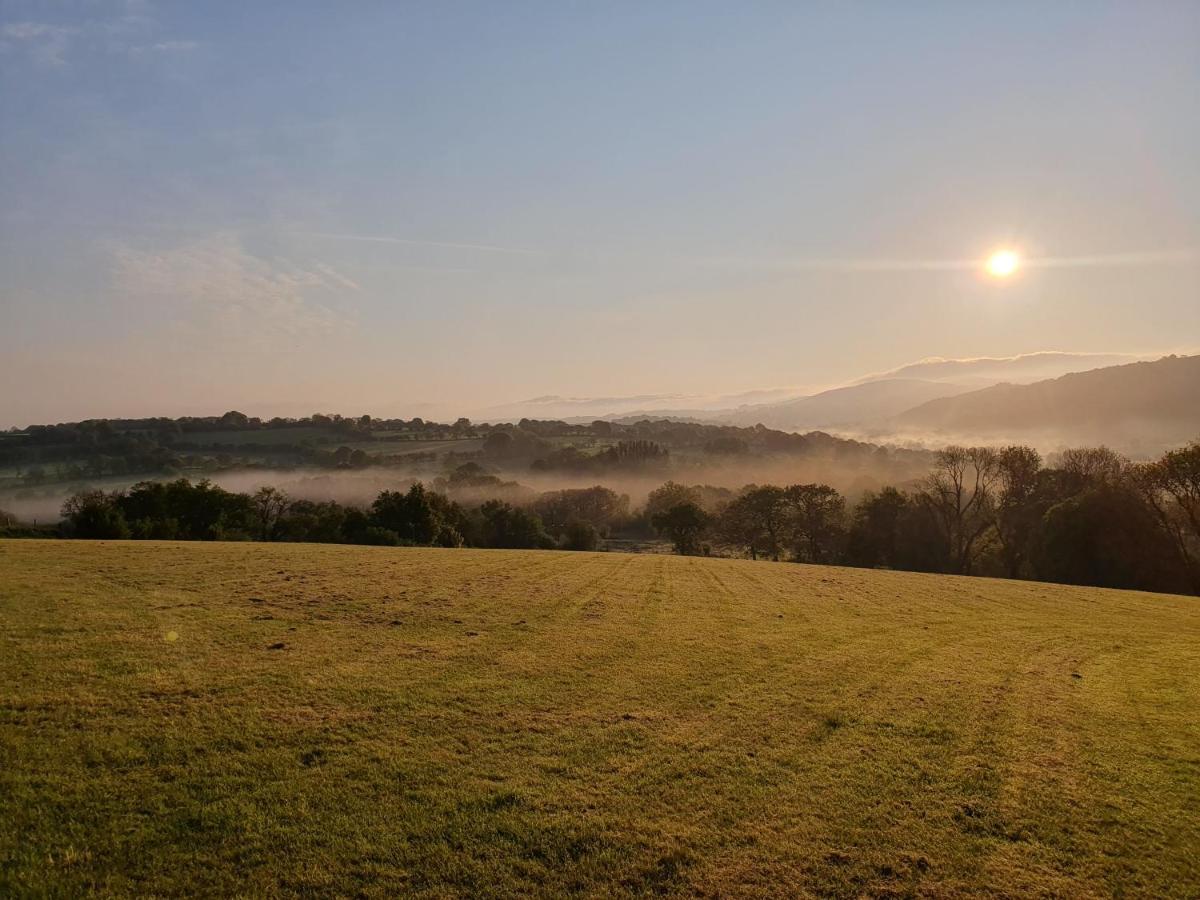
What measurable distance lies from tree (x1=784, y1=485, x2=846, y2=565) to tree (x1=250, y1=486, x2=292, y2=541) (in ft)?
212

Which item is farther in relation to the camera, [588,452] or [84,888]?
[588,452]

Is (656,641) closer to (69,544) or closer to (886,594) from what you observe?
(886,594)

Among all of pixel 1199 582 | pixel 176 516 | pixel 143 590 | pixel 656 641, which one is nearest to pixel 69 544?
pixel 143 590

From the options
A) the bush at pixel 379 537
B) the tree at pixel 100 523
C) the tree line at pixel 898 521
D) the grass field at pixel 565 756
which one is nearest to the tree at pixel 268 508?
the tree line at pixel 898 521

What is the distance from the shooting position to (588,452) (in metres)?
194

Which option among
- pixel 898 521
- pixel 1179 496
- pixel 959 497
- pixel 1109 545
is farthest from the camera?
pixel 898 521

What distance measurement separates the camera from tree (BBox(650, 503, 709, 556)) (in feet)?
264

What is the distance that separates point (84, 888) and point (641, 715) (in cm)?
831

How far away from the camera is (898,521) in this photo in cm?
7062

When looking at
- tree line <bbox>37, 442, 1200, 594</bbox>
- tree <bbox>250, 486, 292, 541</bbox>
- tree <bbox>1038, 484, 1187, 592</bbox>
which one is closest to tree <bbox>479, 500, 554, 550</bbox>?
tree line <bbox>37, 442, 1200, 594</bbox>

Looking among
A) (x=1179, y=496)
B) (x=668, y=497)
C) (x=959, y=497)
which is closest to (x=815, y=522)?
(x=959, y=497)

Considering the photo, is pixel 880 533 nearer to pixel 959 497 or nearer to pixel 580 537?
pixel 959 497

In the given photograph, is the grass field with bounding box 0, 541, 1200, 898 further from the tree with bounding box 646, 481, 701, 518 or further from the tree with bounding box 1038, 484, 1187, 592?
the tree with bounding box 646, 481, 701, 518

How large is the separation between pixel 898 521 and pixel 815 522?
35.2 ft
